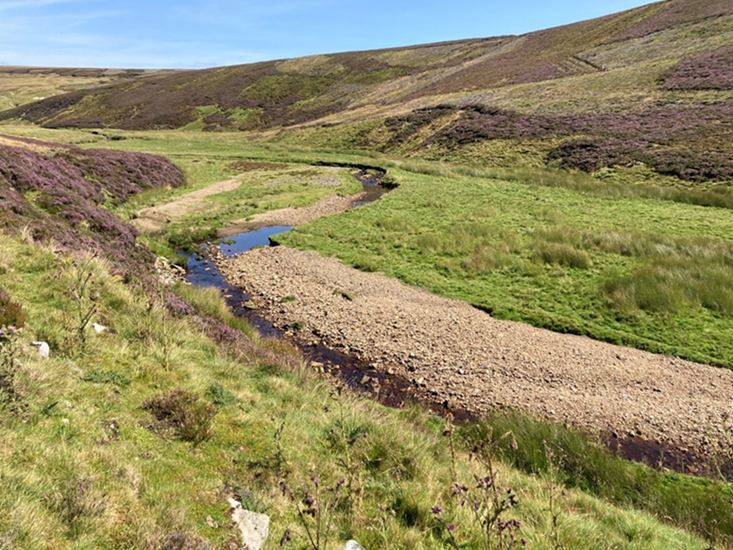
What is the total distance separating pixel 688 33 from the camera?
234ft

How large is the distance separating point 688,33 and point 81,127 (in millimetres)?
130870

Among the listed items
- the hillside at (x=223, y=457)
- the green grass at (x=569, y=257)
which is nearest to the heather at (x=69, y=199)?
the hillside at (x=223, y=457)

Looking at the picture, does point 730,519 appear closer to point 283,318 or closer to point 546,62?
point 283,318

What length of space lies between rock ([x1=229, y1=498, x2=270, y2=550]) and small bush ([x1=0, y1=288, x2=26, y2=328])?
5204mm

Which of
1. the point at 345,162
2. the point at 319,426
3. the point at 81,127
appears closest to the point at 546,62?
the point at 345,162

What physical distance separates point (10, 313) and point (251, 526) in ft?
19.3

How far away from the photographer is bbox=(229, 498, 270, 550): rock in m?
4.16

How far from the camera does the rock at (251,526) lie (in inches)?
164

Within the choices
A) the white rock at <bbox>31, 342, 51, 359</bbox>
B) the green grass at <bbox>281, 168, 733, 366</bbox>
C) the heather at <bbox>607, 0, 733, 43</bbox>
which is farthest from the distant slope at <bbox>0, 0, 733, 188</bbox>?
the white rock at <bbox>31, 342, 51, 359</bbox>

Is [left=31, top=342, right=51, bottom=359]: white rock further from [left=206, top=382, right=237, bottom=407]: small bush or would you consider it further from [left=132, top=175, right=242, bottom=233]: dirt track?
[left=132, top=175, right=242, bottom=233]: dirt track

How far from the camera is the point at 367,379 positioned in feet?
38.5

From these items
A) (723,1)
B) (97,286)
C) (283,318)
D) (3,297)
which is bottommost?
(283,318)

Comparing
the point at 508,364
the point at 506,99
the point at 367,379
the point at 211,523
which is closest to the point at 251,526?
the point at 211,523

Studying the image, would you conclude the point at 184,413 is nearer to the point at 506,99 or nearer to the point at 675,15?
the point at 506,99
